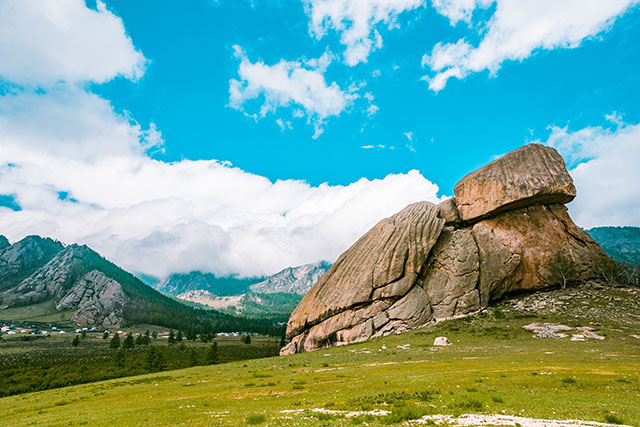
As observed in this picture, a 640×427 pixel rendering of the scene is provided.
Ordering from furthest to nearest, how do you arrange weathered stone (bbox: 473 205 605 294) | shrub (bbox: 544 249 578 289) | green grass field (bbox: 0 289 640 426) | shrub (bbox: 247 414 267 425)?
weathered stone (bbox: 473 205 605 294) < shrub (bbox: 544 249 578 289) < green grass field (bbox: 0 289 640 426) < shrub (bbox: 247 414 267 425)

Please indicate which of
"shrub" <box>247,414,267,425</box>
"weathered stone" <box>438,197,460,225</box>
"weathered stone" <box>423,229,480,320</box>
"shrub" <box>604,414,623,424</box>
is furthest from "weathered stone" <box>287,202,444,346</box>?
"shrub" <box>604,414,623,424</box>

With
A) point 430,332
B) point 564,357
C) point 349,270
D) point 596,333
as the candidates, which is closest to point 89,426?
point 564,357

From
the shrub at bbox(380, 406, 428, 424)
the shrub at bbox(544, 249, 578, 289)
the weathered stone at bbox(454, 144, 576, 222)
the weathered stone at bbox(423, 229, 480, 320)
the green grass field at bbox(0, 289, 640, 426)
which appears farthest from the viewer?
the weathered stone at bbox(454, 144, 576, 222)

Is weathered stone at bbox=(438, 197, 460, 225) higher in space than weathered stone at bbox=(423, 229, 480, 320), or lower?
higher

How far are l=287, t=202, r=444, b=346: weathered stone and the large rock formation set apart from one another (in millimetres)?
285

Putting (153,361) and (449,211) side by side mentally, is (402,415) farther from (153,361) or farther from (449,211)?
(153,361)

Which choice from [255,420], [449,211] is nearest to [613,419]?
[255,420]

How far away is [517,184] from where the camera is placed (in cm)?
9112

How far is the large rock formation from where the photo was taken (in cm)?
8550

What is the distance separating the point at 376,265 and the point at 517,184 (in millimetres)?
46473

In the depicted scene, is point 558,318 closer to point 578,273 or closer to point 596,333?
point 596,333

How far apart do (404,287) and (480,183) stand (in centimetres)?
4088

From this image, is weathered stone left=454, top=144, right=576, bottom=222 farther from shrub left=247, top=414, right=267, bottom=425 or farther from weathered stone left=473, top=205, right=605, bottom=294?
shrub left=247, top=414, right=267, bottom=425

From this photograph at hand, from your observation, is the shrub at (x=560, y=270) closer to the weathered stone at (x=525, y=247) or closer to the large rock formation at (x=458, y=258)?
the weathered stone at (x=525, y=247)
